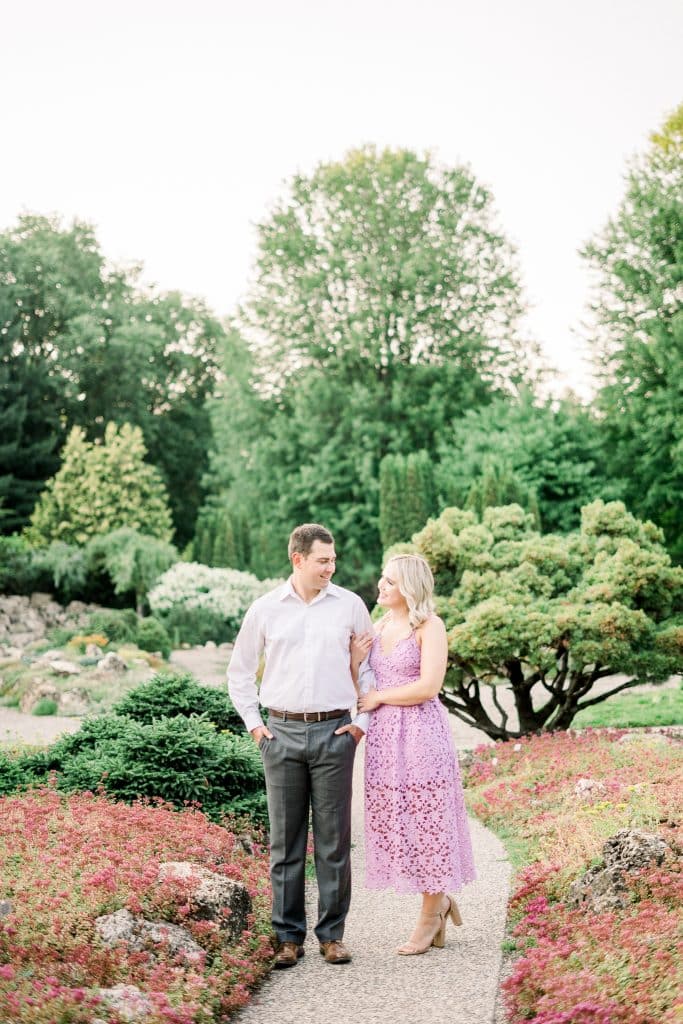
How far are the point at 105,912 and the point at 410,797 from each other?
139 centimetres

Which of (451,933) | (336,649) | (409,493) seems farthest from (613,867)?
(409,493)

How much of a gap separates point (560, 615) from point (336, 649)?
551 cm

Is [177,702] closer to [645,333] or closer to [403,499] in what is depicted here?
[403,499]

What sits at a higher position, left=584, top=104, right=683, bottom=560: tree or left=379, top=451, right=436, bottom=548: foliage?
left=584, top=104, right=683, bottom=560: tree

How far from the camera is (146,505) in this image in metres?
27.8

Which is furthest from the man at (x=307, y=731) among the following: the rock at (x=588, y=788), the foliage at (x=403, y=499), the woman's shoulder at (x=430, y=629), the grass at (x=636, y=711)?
the foliage at (x=403, y=499)

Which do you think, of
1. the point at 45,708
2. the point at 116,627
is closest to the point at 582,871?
the point at 45,708

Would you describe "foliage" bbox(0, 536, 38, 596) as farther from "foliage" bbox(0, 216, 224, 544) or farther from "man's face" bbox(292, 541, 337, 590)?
"man's face" bbox(292, 541, 337, 590)

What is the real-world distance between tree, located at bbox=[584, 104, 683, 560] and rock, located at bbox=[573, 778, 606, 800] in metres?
16.9

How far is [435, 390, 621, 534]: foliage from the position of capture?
25.4 metres

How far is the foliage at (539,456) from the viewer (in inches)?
1001

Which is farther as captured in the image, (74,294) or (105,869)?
(74,294)

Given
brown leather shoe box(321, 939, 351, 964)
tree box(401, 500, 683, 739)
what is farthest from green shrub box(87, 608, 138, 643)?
brown leather shoe box(321, 939, 351, 964)

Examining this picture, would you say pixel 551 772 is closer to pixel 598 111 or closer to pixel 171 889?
pixel 171 889
